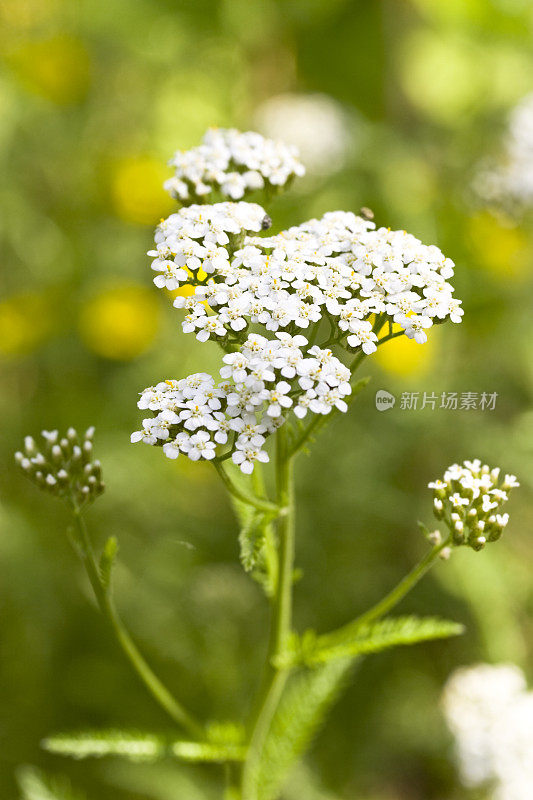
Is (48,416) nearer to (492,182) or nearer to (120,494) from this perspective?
(120,494)

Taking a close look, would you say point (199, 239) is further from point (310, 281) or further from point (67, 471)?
point (67, 471)

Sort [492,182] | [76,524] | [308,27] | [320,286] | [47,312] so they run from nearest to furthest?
[320,286], [76,524], [492,182], [47,312], [308,27]

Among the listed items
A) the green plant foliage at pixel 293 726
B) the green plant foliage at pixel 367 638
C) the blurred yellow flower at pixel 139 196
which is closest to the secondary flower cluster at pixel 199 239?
the green plant foliage at pixel 367 638

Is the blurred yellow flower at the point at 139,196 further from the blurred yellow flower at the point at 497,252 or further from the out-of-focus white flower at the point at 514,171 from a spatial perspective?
the out-of-focus white flower at the point at 514,171

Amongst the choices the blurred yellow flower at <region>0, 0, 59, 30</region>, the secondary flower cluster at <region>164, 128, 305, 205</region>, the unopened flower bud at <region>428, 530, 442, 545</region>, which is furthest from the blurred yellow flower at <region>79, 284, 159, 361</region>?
the unopened flower bud at <region>428, 530, 442, 545</region>

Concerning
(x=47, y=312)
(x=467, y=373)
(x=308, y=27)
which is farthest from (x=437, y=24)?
(x=47, y=312)

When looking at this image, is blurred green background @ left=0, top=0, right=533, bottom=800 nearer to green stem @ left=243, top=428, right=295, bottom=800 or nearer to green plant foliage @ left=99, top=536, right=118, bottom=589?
green stem @ left=243, top=428, right=295, bottom=800

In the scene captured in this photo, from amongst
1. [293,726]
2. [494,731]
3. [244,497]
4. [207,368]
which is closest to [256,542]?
[244,497]
